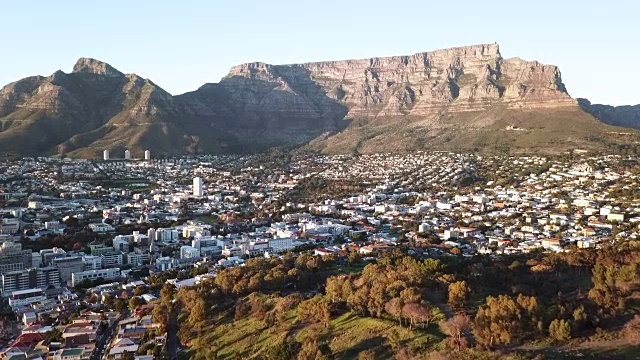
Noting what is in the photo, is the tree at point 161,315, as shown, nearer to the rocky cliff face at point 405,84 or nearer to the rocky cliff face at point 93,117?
the rocky cliff face at point 93,117

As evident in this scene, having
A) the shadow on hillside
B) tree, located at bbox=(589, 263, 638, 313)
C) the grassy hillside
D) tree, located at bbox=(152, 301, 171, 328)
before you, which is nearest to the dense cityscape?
tree, located at bbox=(152, 301, 171, 328)

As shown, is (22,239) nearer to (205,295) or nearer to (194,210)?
(194,210)

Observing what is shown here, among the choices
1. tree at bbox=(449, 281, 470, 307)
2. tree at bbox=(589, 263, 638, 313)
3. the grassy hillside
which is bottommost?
tree at bbox=(449, 281, 470, 307)

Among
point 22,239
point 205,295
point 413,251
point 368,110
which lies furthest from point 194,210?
point 368,110

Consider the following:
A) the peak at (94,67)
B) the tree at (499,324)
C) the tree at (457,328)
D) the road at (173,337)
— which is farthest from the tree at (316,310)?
the peak at (94,67)

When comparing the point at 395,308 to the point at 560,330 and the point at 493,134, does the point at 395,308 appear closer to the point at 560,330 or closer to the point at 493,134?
the point at 560,330

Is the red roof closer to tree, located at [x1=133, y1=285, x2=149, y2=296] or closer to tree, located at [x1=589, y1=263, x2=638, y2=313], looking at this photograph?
tree, located at [x1=133, y1=285, x2=149, y2=296]
